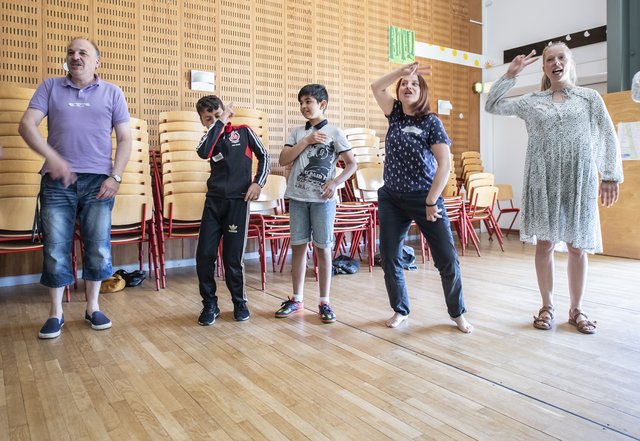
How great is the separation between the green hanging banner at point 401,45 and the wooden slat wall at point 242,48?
0.12 metres

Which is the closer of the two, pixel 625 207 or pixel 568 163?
pixel 568 163

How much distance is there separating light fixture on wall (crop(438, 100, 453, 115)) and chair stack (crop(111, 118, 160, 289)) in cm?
454

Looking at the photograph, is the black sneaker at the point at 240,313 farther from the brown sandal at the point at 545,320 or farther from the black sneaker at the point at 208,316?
the brown sandal at the point at 545,320

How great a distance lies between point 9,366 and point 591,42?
711cm

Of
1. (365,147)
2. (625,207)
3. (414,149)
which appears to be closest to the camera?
(414,149)

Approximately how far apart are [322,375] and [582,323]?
1.47 m

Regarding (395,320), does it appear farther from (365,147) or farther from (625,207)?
(625,207)

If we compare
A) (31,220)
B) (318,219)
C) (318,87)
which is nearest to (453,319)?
(318,219)

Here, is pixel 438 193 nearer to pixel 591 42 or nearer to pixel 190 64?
pixel 190 64

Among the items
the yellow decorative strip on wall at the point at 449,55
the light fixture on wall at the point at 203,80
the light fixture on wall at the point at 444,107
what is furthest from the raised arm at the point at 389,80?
the light fixture on wall at the point at 444,107

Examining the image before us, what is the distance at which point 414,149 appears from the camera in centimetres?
243

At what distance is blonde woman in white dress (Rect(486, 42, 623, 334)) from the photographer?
247 centimetres

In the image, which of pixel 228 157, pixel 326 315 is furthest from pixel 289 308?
pixel 228 157

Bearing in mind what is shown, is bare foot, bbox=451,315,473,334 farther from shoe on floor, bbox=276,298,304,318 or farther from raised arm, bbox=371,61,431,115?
raised arm, bbox=371,61,431,115
